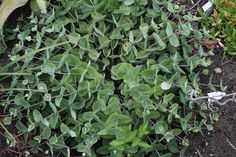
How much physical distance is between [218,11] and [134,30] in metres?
0.41

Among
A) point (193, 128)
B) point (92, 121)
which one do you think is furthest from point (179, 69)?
point (92, 121)

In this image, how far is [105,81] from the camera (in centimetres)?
253

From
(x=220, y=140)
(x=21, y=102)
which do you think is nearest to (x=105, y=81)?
(x=21, y=102)

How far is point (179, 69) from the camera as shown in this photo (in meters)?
2.50

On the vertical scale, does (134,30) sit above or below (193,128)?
above

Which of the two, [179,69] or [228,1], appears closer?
[179,69]

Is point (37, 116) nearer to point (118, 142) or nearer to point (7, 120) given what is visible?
point (7, 120)

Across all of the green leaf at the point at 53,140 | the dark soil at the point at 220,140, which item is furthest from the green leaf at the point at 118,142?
the dark soil at the point at 220,140

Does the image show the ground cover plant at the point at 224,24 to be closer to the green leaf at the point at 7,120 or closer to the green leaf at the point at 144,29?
the green leaf at the point at 144,29

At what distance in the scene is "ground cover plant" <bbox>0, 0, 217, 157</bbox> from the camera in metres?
2.42

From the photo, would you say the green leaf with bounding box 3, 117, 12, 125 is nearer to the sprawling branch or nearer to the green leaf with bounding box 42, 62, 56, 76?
the green leaf with bounding box 42, 62, 56, 76

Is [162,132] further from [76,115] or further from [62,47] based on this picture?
[62,47]

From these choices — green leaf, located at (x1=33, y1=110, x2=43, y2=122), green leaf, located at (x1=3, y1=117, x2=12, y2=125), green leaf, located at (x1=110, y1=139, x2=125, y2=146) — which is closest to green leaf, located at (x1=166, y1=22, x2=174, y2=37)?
green leaf, located at (x1=110, y1=139, x2=125, y2=146)

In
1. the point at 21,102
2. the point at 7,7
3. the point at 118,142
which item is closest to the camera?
the point at 118,142
